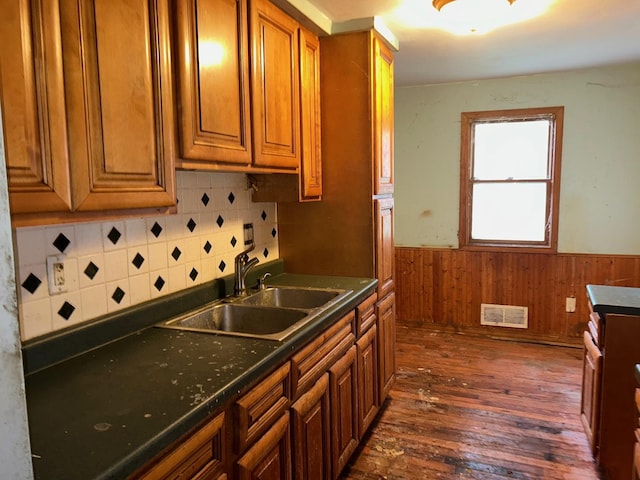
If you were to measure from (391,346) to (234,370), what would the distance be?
6.02 feet

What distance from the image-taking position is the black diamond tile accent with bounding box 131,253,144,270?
184 centimetres

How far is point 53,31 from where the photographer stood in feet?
3.58

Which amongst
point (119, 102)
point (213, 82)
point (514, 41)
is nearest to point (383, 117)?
point (514, 41)

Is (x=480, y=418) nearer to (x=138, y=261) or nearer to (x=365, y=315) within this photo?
(x=365, y=315)

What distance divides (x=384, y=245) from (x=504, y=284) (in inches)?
77.5

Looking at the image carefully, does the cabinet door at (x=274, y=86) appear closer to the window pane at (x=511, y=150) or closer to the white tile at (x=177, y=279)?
the white tile at (x=177, y=279)

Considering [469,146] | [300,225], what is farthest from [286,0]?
[469,146]

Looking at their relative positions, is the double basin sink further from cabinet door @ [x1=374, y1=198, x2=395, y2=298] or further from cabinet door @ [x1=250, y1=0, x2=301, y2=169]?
cabinet door @ [x1=250, y1=0, x2=301, y2=169]

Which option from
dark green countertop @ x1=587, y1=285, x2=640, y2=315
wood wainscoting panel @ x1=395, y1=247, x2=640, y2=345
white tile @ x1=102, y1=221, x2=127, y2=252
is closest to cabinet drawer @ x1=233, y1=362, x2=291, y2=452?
white tile @ x1=102, y1=221, x2=127, y2=252

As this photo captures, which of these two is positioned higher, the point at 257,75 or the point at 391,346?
the point at 257,75

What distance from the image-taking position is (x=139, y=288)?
6.12ft

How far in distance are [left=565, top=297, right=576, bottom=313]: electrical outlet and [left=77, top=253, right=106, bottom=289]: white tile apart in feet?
12.6

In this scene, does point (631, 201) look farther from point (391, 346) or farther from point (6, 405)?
point (6, 405)

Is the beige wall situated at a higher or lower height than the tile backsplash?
higher
